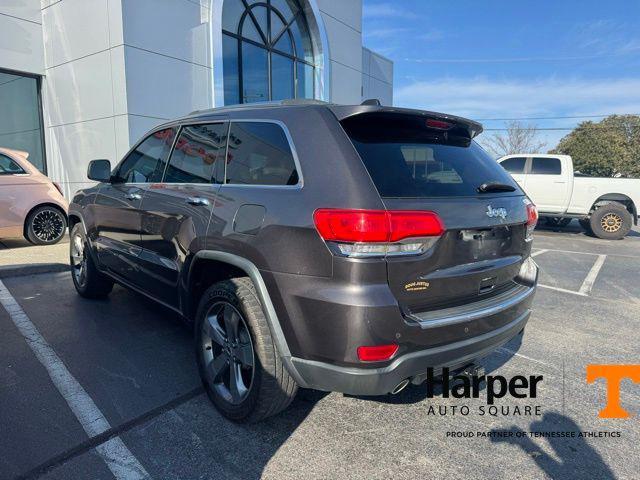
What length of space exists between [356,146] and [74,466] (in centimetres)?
214

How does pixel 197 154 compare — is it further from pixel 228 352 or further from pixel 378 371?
pixel 378 371

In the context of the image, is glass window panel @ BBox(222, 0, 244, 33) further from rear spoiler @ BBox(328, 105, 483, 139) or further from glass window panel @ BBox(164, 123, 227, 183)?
rear spoiler @ BBox(328, 105, 483, 139)

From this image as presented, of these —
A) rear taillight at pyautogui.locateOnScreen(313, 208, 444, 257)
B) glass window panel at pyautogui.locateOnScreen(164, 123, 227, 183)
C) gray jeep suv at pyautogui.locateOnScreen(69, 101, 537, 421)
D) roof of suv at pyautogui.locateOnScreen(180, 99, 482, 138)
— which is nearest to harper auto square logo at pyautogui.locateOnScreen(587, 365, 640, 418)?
gray jeep suv at pyautogui.locateOnScreen(69, 101, 537, 421)

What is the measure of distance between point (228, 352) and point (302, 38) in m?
12.8

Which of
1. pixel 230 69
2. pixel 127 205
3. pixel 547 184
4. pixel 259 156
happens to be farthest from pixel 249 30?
pixel 259 156

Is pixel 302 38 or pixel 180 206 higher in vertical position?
pixel 302 38

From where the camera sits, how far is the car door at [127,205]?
3.67 meters

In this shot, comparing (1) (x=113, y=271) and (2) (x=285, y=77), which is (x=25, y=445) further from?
(2) (x=285, y=77)

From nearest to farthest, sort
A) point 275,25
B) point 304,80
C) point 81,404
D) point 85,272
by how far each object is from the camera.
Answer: point 81,404, point 85,272, point 275,25, point 304,80

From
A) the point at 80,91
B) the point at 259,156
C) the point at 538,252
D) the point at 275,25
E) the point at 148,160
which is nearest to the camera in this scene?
the point at 259,156

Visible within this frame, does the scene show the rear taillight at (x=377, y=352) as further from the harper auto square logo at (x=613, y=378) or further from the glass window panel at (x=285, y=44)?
the glass window panel at (x=285, y=44)

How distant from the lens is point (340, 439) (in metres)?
2.54

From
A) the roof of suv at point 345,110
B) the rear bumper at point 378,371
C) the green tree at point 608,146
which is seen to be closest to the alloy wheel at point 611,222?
the roof of suv at point 345,110

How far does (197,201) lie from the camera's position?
293 centimetres
